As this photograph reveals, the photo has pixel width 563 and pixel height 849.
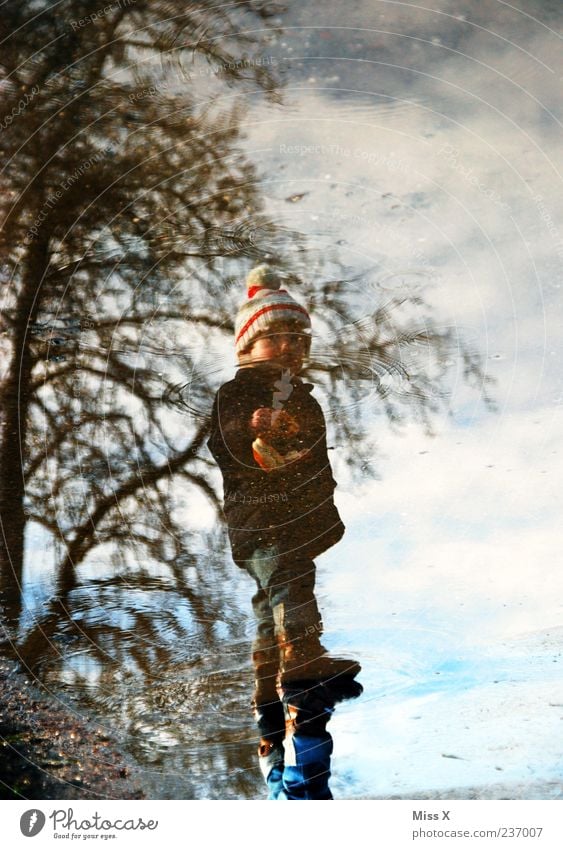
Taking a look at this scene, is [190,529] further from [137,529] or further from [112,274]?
[112,274]

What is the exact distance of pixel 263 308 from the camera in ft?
3.60

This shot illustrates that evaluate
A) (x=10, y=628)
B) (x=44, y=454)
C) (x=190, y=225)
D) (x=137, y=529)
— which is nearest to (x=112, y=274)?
(x=190, y=225)

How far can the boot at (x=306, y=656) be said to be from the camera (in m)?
1.07

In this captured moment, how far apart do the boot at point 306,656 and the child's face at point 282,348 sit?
38 centimetres

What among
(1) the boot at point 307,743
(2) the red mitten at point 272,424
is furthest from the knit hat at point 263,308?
(1) the boot at point 307,743

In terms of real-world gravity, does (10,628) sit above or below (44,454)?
below

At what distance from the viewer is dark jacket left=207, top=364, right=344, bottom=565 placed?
1.11 m

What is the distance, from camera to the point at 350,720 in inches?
41.7

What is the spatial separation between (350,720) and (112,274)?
77 cm
